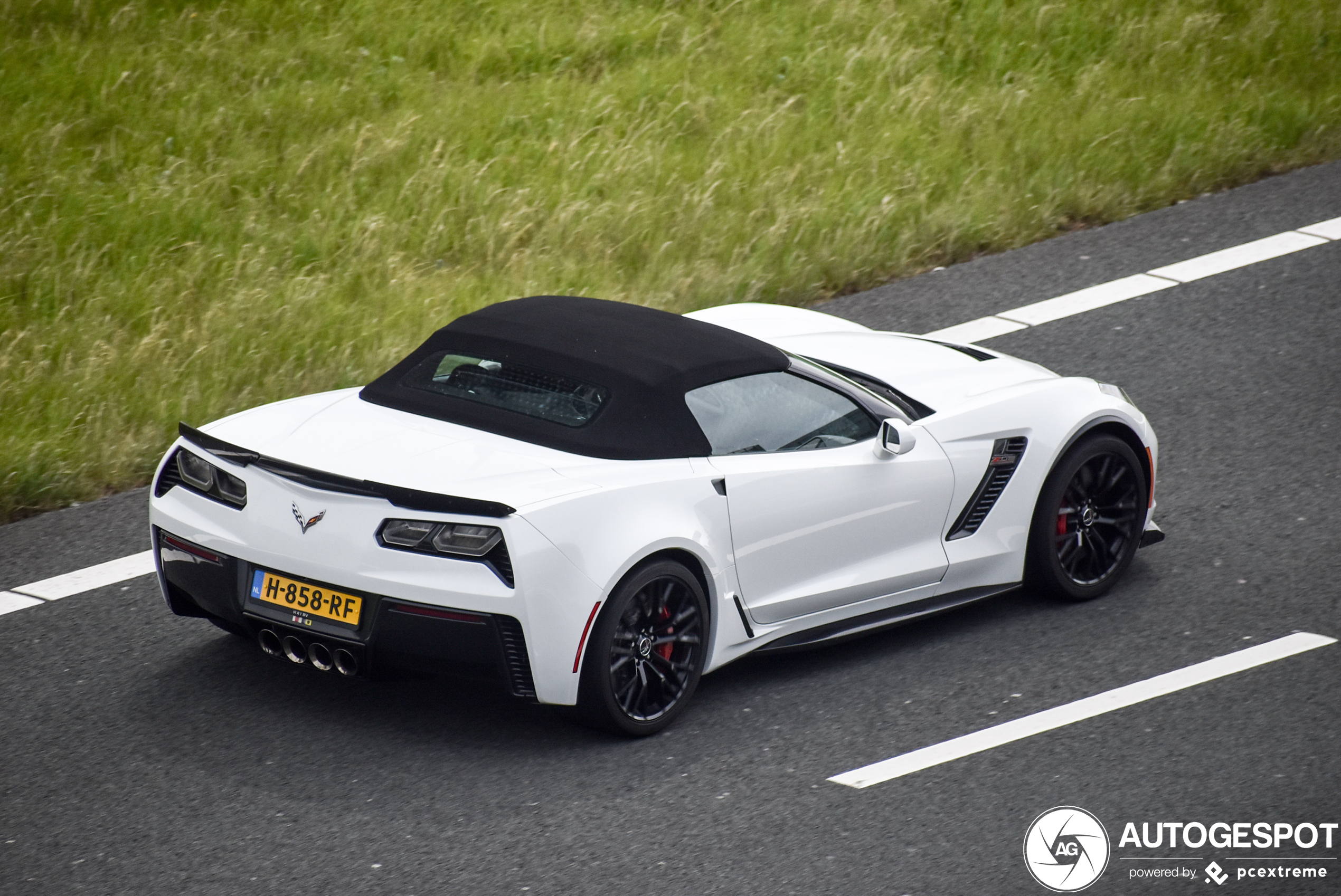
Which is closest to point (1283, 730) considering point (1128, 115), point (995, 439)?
point (995, 439)

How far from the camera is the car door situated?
5.57 m

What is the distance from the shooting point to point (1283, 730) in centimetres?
545

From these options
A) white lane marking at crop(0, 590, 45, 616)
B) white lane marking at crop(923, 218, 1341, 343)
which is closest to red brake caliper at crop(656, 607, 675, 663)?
white lane marking at crop(0, 590, 45, 616)

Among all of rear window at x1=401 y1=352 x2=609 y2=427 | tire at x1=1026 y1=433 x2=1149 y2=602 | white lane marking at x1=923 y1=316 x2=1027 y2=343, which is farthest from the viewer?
white lane marking at x1=923 y1=316 x2=1027 y2=343

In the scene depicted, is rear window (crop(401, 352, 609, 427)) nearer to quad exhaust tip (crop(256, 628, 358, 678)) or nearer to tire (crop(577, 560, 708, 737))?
tire (crop(577, 560, 708, 737))

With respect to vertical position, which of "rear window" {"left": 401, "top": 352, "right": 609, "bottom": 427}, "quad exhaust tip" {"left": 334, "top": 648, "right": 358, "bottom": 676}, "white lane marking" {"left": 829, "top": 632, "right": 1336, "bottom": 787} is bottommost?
"white lane marking" {"left": 829, "top": 632, "right": 1336, "bottom": 787}

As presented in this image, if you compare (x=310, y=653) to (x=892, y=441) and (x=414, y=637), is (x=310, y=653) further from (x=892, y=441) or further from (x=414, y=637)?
(x=892, y=441)

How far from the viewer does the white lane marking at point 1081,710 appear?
5.25 m

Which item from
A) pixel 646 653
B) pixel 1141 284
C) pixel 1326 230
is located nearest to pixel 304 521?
pixel 646 653

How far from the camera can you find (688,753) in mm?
5332

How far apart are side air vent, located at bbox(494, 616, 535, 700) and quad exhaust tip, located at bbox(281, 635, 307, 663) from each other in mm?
646

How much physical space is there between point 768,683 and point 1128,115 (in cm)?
785

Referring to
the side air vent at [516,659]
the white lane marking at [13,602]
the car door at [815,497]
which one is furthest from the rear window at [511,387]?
the white lane marking at [13,602]

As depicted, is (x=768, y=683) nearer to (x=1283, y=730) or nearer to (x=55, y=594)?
(x=1283, y=730)
